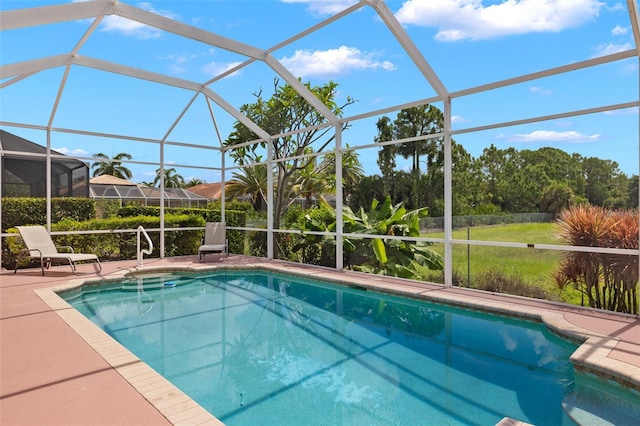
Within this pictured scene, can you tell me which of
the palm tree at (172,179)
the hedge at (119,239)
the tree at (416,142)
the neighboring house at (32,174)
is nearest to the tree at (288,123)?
the hedge at (119,239)

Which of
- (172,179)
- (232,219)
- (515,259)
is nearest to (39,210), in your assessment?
(232,219)

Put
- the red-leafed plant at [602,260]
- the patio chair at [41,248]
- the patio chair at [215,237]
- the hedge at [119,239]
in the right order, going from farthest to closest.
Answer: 1. the patio chair at [215,237]
2. the hedge at [119,239]
3. the patio chair at [41,248]
4. the red-leafed plant at [602,260]

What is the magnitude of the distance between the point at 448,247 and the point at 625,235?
2.52 m

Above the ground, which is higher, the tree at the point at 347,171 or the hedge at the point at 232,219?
the tree at the point at 347,171

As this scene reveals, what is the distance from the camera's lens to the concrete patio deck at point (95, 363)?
2867 mm

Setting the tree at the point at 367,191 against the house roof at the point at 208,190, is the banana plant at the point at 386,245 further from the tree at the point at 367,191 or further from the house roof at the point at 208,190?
the house roof at the point at 208,190

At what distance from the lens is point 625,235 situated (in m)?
5.69

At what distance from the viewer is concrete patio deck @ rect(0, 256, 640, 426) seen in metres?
2.87

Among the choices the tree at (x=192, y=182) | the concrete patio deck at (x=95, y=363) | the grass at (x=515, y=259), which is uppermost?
the tree at (x=192, y=182)

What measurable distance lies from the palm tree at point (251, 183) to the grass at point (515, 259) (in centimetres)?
703

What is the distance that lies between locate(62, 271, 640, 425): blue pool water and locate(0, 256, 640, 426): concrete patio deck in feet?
1.29

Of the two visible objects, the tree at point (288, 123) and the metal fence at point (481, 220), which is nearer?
the metal fence at point (481, 220)

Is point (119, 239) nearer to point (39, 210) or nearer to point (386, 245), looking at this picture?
point (39, 210)

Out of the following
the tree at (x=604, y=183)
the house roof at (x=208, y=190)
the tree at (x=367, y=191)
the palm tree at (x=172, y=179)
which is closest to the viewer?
the tree at (x=604, y=183)
